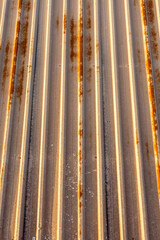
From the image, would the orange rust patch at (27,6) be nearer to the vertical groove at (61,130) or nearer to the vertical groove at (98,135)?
the vertical groove at (61,130)

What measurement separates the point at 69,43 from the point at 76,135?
113 cm

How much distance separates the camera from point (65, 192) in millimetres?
1770

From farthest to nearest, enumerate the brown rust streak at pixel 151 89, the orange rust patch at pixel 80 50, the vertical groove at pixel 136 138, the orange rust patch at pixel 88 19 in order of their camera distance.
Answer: the orange rust patch at pixel 88 19 → the orange rust patch at pixel 80 50 → the brown rust streak at pixel 151 89 → the vertical groove at pixel 136 138

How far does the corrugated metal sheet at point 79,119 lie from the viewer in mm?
1703

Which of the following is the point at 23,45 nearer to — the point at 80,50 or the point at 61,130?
the point at 80,50

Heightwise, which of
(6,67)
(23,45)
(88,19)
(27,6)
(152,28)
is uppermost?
(27,6)

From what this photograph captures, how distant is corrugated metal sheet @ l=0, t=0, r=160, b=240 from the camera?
5.59ft

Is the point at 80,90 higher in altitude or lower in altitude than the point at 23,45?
lower

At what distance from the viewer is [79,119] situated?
6.21 ft

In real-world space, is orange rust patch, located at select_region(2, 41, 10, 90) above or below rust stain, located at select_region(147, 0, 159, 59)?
below

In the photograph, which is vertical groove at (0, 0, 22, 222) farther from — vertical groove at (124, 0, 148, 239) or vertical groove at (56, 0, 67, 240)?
vertical groove at (124, 0, 148, 239)

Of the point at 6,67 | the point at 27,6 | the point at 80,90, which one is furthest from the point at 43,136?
the point at 27,6

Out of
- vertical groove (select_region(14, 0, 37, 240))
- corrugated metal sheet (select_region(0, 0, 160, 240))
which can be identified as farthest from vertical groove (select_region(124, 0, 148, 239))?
vertical groove (select_region(14, 0, 37, 240))

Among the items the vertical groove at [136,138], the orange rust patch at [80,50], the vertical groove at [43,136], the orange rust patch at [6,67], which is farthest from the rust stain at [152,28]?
the orange rust patch at [6,67]
